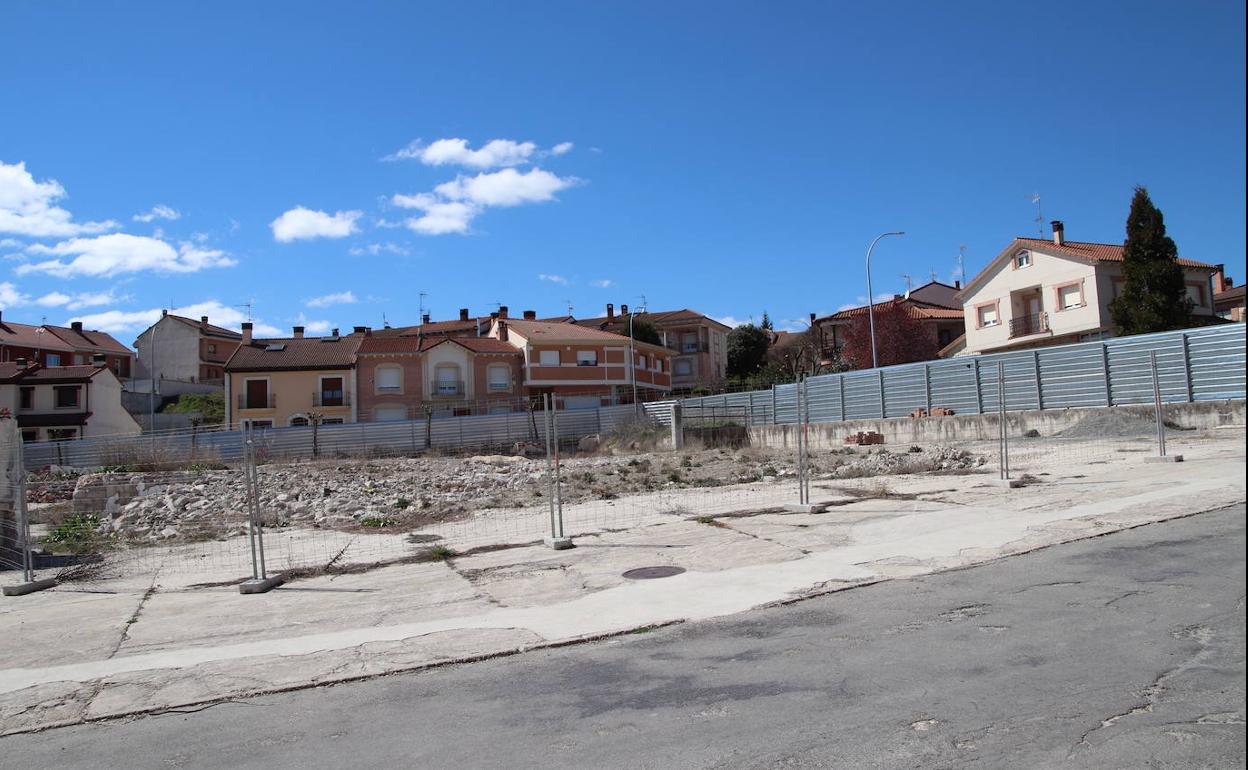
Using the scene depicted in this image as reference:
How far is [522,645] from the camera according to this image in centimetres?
670

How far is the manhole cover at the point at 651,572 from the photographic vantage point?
9.04 metres

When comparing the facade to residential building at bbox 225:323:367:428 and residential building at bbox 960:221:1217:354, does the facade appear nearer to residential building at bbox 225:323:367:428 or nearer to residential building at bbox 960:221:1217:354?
residential building at bbox 225:323:367:428

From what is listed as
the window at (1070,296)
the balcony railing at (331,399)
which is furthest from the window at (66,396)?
the window at (1070,296)

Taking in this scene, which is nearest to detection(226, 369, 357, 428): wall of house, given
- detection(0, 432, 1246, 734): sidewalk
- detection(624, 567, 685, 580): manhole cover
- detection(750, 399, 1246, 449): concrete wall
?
detection(750, 399, 1246, 449): concrete wall

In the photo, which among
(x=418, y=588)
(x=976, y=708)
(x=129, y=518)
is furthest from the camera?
(x=129, y=518)

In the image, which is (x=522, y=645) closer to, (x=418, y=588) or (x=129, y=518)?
(x=418, y=588)

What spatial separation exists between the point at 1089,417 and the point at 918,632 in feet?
65.7

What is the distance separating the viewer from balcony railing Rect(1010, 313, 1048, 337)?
158 feet

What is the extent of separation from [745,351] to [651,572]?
66.7 meters

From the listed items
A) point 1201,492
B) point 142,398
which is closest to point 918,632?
point 1201,492

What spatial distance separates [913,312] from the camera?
6097cm

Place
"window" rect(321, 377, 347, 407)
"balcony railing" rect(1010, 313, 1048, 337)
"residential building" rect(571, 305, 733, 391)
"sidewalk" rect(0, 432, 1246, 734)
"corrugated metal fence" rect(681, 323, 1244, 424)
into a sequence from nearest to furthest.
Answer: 1. "sidewalk" rect(0, 432, 1246, 734)
2. "corrugated metal fence" rect(681, 323, 1244, 424)
3. "balcony railing" rect(1010, 313, 1048, 337)
4. "window" rect(321, 377, 347, 407)
5. "residential building" rect(571, 305, 733, 391)

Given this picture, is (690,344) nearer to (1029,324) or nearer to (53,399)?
(1029,324)

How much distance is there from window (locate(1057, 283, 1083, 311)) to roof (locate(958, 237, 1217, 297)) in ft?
5.91
